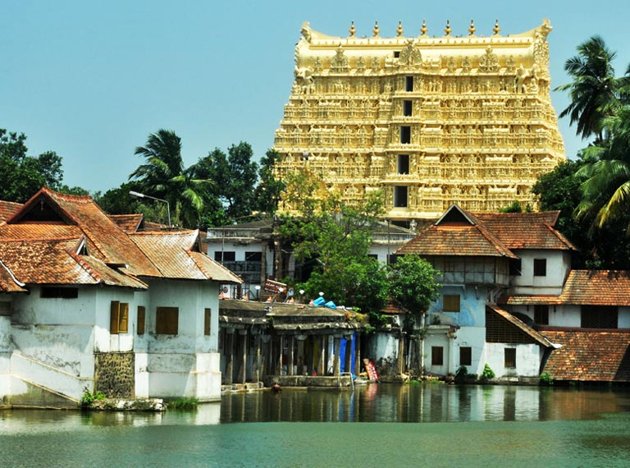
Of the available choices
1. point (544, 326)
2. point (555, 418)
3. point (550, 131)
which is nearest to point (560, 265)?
point (544, 326)

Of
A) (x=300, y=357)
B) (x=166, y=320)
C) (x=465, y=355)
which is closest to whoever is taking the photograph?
(x=166, y=320)

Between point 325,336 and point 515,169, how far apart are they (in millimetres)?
43686

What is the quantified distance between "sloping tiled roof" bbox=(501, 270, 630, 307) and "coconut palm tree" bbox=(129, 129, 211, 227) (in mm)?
21262

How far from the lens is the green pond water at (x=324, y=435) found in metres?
39.4

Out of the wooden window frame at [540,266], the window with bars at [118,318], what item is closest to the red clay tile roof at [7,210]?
the window with bars at [118,318]

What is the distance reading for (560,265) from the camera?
259 feet

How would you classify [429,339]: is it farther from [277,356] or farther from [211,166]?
[211,166]

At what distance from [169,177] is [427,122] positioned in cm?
2483

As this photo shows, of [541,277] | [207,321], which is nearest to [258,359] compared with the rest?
[207,321]

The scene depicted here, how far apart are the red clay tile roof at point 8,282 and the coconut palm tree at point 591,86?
4407cm

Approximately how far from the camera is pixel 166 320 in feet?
173

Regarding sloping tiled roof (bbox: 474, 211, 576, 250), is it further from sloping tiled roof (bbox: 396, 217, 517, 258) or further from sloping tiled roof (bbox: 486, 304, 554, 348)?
sloping tiled roof (bbox: 486, 304, 554, 348)

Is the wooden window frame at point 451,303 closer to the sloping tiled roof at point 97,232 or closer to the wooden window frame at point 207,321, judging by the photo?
the wooden window frame at point 207,321

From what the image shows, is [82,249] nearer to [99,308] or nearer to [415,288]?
[99,308]
